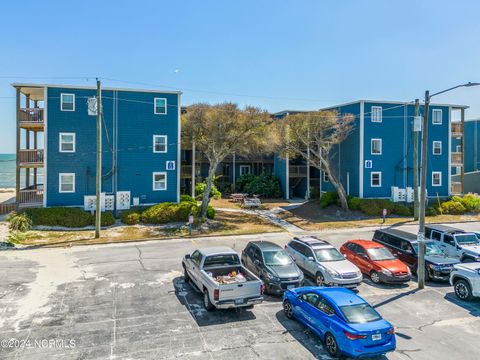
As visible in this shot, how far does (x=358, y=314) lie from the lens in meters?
10.0

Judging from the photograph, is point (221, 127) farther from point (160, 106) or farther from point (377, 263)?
Result: point (377, 263)

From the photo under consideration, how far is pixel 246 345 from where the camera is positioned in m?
10.3

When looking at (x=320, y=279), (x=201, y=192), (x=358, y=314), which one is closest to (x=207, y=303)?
(x=358, y=314)

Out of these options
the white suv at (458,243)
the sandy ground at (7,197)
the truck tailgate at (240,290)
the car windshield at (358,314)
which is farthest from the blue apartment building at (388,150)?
the sandy ground at (7,197)

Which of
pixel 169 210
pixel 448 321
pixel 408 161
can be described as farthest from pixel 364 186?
pixel 448 321

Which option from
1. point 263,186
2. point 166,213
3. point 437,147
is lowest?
point 166,213

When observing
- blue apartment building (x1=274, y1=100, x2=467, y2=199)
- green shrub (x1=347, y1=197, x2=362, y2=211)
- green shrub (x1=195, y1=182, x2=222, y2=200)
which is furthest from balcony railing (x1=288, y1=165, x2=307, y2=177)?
green shrub (x1=347, y1=197, x2=362, y2=211)

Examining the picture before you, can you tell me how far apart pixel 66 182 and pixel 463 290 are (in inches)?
1043

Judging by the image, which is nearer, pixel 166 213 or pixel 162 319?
pixel 162 319

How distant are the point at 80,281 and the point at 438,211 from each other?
30666mm

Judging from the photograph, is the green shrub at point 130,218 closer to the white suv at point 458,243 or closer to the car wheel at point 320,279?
the car wheel at point 320,279

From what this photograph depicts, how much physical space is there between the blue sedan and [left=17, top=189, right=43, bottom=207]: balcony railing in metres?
24.9

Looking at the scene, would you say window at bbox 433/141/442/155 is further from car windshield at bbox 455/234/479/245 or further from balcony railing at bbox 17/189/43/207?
balcony railing at bbox 17/189/43/207

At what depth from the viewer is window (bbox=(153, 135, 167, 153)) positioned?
3045 cm
